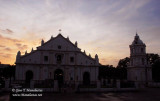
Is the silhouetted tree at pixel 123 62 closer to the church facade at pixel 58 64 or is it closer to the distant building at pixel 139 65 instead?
the distant building at pixel 139 65

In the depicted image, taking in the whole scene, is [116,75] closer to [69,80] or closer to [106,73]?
[106,73]

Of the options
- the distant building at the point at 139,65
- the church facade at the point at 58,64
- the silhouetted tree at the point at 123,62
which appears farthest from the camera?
the silhouetted tree at the point at 123,62

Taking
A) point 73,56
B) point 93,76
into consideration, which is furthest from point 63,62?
point 93,76

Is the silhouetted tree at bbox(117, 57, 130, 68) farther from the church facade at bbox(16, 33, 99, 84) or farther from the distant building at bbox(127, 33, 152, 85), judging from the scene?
the church facade at bbox(16, 33, 99, 84)

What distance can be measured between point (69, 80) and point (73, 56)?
624 centimetres

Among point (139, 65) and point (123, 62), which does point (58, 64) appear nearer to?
point (139, 65)

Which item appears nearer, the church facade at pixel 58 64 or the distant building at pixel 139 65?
the church facade at pixel 58 64

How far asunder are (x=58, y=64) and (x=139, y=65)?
986 inches

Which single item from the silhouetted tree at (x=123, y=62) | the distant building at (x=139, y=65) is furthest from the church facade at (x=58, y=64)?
the silhouetted tree at (x=123, y=62)

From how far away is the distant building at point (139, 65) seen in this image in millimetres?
48031

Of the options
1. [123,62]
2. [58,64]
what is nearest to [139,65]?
[58,64]

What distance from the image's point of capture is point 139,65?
48.5 meters

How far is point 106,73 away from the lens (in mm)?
60906

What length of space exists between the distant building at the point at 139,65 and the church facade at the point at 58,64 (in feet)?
47.3
